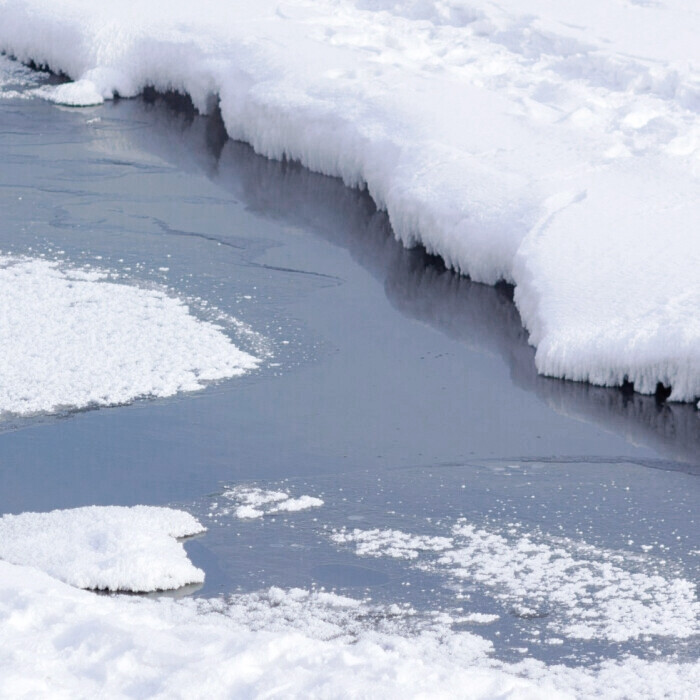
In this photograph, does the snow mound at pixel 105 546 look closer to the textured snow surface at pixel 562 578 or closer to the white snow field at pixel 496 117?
the textured snow surface at pixel 562 578

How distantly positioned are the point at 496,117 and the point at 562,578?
17.0ft

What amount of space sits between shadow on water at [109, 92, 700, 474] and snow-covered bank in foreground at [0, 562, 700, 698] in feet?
5.91

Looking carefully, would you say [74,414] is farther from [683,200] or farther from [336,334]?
[683,200]

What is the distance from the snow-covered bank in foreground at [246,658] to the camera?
10.5 ft

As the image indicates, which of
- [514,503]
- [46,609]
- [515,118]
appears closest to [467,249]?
[515,118]

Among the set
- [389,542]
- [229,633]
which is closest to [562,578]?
[389,542]

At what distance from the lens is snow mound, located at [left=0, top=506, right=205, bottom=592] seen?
4.24m

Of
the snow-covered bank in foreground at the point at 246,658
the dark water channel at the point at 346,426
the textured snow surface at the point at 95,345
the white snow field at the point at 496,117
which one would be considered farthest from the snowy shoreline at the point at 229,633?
the white snow field at the point at 496,117

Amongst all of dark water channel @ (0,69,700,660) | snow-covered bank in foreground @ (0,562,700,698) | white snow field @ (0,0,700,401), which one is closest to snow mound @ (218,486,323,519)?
dark water channel @ (0,69,700,660)

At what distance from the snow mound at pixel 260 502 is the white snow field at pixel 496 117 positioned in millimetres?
1834

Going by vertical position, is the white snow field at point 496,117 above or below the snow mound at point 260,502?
above

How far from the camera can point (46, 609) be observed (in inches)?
140

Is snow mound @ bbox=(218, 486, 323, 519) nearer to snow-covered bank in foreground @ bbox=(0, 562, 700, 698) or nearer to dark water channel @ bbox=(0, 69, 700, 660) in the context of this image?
dark water channel @ bbox=(0, 69, 700, 660)

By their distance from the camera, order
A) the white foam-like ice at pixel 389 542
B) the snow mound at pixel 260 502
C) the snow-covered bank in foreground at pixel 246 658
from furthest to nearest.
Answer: the snow mound at pixel 260 502, the white foam-like ice at pixel 389 542, the snow-covered bank in foreground at pixel 246 658
